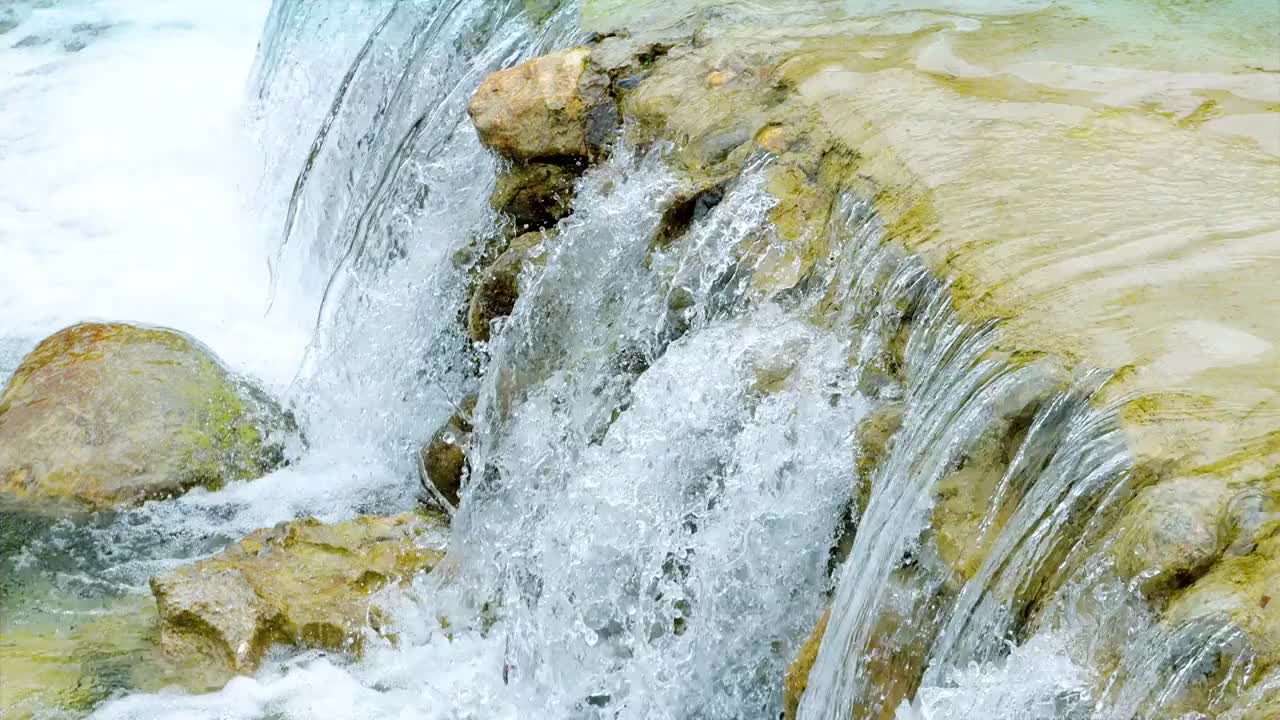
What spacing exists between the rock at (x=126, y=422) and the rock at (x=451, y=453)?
0.66 metres

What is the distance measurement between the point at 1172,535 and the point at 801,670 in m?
1.06

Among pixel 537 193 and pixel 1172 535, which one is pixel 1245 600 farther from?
pixel 537 193

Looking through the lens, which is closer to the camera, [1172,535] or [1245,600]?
[1245,600]

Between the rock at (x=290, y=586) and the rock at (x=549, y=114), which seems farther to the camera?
the rock at (x=549, y=114)

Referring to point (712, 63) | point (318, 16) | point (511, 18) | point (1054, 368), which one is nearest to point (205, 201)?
point (318, 16)

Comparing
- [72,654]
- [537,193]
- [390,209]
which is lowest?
[72,654]

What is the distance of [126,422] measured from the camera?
5.04 metres

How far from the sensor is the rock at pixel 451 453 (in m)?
4.93

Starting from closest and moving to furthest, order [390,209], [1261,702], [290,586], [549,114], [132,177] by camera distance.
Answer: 1. [1261,702]
2. [290,586]
3. [549,114]
4. [390,209]
5. [132,177]

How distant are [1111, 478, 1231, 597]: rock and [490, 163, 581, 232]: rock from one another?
2773 millimetres

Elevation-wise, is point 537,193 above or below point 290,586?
above

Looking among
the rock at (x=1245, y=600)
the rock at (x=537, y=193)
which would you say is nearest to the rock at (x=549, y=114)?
the rock at (x=537, y=193)

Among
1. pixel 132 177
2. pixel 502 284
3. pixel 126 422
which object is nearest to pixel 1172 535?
pixel 502 284

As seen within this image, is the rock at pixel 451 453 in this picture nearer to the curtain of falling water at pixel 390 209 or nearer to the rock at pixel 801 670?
the curtain of falling water at pixel 390 209
